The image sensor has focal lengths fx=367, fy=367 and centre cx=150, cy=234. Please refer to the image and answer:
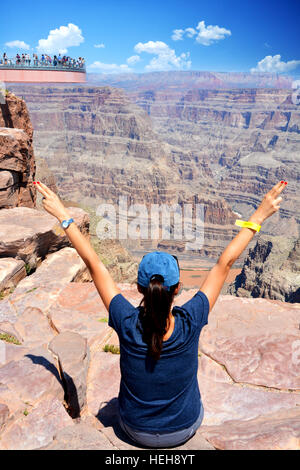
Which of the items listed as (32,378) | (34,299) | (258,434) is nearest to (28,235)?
(34,299)

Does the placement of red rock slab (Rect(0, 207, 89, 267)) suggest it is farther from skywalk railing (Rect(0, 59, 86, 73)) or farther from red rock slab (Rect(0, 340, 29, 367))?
skywalk railing (Rect(0, 59, 86, 73))

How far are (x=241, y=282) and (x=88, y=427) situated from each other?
62.3m

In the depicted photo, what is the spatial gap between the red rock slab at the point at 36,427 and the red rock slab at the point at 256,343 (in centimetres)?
220

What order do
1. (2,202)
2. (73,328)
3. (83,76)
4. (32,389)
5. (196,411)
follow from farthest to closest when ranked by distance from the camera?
(83,76) → (2,202) → (73,328) → (32,389) → (196,411)

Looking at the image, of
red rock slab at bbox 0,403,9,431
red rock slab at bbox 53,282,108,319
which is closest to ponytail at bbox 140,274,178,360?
red rock slab at bbox 0,403,9,431

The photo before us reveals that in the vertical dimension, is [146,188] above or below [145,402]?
below

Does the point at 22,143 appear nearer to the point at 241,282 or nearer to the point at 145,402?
the point at 145,402

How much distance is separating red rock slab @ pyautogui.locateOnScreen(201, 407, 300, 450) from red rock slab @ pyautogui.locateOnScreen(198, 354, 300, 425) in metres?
0.44

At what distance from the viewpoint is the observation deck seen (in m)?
21.2

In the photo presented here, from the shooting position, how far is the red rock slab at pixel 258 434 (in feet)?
8.54

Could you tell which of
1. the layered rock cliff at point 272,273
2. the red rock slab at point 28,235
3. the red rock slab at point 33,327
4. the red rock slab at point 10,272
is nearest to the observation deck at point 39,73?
the red rock slab at point 28,235

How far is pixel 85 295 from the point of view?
7.10 metres

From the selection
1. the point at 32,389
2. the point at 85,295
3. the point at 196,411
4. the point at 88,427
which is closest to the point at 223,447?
the point at 196,411

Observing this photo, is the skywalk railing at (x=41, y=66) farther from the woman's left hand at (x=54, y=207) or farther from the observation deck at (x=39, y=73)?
the woman's left hand at (x=54, y=207)
